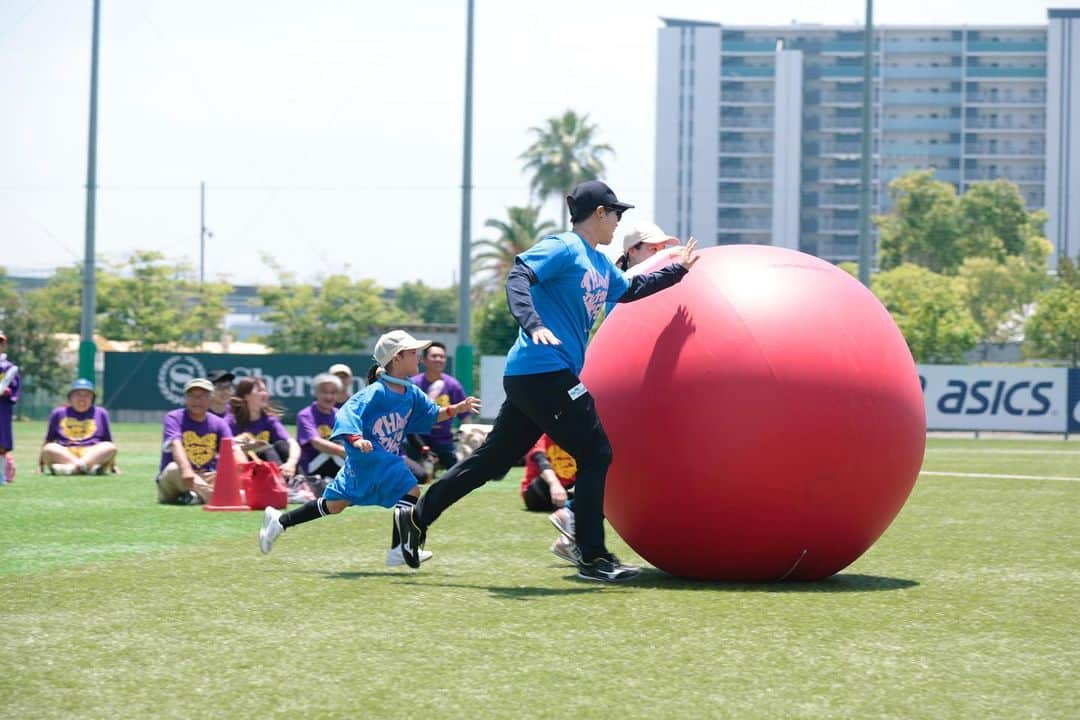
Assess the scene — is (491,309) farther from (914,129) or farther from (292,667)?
(914,129)

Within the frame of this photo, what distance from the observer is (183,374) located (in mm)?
34781

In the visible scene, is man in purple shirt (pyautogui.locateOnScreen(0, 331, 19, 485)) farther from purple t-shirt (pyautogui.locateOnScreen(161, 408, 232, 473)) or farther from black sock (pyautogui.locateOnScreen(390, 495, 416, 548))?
black sock (pyautogui.locateOnScreen(390, 495, 416, 548))

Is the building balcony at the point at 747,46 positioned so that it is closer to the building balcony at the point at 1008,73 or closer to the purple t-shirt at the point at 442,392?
the building balcony at the point at 1008,73

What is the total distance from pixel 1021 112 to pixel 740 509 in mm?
140851

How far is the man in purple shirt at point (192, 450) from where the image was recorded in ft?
42.9

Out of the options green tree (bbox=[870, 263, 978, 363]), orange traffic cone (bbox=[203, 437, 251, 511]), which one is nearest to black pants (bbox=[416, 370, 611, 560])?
orange traffic cone (bbox=[203, 437, 251, 511])

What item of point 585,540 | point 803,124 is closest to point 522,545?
point 585,540

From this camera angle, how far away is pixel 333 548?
942 centimetres

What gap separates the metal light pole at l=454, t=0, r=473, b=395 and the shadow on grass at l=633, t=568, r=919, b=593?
22.1 m

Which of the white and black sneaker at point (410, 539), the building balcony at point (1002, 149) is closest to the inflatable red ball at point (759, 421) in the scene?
the white and black sneaker at point (410, 539)

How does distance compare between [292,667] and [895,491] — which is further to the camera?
[895,491]

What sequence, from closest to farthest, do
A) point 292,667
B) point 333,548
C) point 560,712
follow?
point 560,712
point 292,667
point 333,548

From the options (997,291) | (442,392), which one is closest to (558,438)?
→ (442,392)

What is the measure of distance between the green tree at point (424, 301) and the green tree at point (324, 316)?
42944 millimetres
